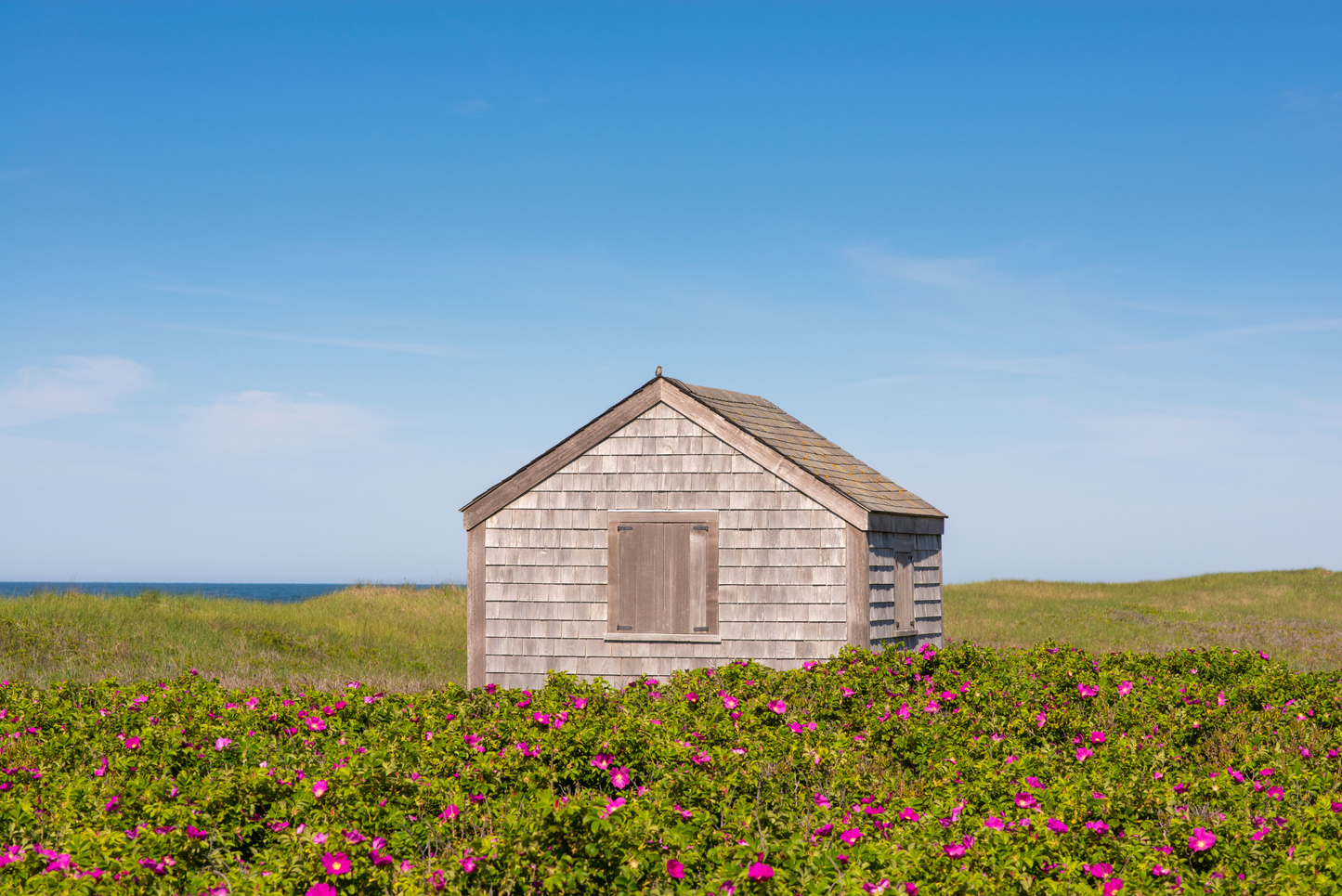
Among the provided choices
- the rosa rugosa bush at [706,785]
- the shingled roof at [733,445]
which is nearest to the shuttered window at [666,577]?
the shingled roof at [733,445]

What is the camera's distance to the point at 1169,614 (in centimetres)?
3541

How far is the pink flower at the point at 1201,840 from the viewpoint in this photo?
5.75 m

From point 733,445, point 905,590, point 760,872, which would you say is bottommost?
point 760,872

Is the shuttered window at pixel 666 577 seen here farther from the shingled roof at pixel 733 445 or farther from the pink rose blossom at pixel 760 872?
the pink rose blossom at pixel 760 872

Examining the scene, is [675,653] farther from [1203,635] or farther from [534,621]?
[1203,635]

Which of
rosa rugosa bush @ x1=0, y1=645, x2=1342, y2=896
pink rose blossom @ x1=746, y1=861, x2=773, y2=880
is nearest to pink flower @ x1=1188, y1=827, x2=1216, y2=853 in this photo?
rosa rugosa bush @ x1=0, y1=645, x2=1342, y2=896

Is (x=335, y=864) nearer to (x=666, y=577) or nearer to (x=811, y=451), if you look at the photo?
(x=666, y=577)

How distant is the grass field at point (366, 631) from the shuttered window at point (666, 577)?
3.66m

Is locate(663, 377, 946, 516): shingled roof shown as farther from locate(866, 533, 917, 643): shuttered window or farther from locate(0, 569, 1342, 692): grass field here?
locate(0, 569, 1342, 692): grass field

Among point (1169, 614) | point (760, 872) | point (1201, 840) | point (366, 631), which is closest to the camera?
point (760, 872)

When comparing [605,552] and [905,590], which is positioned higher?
[605,552]

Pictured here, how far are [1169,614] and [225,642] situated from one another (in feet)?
94.7

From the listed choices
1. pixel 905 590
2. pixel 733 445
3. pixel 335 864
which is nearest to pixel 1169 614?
pixel 905 590

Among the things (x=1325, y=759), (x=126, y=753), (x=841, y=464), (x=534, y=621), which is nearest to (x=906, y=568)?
(x=841, y=464)
